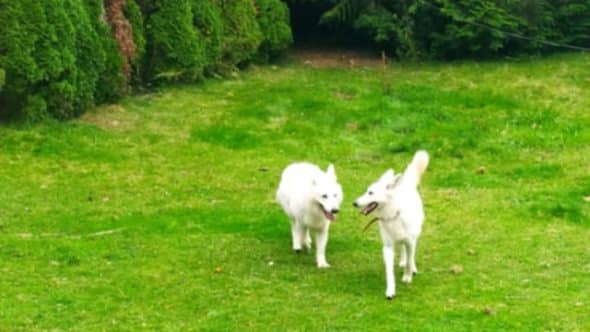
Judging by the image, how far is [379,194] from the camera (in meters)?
8.16

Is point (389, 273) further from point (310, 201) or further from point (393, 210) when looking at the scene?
point (310, 201)

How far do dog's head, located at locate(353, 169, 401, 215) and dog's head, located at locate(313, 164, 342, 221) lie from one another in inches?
18.0

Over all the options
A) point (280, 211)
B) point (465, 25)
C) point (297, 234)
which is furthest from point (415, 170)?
point (465, 25)

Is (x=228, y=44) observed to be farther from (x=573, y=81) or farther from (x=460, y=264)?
(x=460, y=264)

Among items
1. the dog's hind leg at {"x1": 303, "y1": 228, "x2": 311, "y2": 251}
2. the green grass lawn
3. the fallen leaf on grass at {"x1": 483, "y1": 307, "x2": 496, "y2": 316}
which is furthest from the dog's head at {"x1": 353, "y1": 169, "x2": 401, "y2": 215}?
the dog's hind leg at {"x1": 303, "y1": 228, "x2": 311, "y2": 251}

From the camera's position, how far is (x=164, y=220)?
10.6 metres

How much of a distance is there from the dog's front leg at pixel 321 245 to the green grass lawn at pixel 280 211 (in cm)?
13

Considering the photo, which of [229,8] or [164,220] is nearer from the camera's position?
[164,220]

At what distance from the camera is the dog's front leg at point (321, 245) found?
9.13m

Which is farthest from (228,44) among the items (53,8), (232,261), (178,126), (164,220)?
(232,261)

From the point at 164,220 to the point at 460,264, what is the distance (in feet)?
11.1

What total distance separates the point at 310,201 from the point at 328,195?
343 mm

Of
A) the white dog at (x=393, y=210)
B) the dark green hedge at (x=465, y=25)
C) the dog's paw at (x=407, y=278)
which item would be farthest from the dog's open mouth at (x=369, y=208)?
the dark green hedge at (x=465, y=25)

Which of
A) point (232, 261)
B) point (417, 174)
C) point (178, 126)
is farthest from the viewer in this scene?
point (178, 126)
